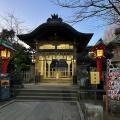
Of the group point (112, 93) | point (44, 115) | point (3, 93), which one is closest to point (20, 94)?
point (3, 93)

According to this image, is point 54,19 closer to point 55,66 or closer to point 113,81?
point 55,66

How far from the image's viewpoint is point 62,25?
775 inches

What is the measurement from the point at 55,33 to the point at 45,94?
772cm

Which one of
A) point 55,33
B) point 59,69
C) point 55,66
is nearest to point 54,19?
point 55,33

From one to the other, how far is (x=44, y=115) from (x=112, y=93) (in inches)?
135

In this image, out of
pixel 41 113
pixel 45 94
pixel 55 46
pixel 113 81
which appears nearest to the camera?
pixel 41 113

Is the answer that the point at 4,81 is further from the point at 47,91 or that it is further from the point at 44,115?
the point at 44,115

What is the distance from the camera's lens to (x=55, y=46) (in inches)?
834

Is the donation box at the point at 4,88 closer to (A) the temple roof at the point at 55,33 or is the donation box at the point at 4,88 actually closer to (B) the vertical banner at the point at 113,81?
(B) the vertical banner at the point at 113,81

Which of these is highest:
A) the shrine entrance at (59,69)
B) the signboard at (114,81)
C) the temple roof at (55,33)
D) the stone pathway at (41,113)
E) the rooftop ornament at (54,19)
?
the rooftop ornament at (54,19)

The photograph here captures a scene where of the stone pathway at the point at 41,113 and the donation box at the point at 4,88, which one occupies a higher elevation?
the donation box at the point at 4,88

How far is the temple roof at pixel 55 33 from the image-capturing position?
19.8 metres

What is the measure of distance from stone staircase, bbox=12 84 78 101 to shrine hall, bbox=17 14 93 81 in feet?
17.2

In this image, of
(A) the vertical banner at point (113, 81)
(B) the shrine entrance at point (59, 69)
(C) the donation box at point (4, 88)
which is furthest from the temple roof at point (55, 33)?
(A) the vertical banner at point (113, 81)
